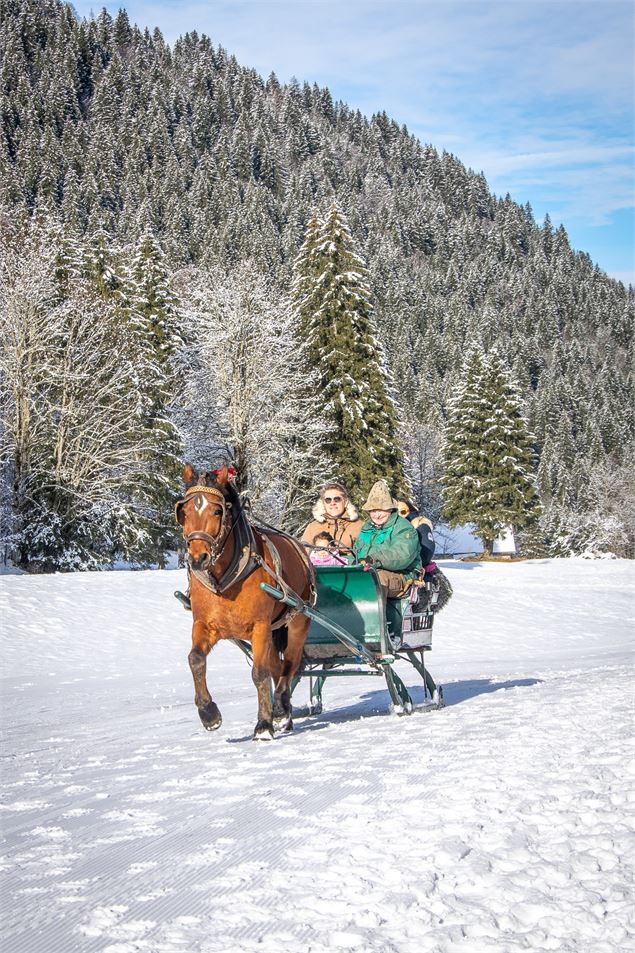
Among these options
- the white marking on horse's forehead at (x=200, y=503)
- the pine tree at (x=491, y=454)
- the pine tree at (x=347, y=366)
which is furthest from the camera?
the pine tree at (x=491, y=454)

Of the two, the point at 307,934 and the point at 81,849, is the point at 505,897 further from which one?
the point at 81,849

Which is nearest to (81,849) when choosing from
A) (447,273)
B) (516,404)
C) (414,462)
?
(516,404)

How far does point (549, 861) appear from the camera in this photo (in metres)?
3.77

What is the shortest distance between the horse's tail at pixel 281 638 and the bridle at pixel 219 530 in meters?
1.48

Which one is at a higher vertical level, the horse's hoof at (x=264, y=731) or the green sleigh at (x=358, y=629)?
the green sleigh at (x=358, y=629)

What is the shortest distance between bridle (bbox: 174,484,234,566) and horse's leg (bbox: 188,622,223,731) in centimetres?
70

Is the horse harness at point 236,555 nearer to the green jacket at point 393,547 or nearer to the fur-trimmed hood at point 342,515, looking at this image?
the green jacket at point 393,547

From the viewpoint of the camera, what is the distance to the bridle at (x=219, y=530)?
20.6 feet

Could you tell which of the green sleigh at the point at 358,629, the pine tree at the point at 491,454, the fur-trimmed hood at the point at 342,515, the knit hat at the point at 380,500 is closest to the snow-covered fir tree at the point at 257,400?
the pine tree at the point at 491,454

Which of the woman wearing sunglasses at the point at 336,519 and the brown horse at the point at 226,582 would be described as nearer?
the brown horse at the point at 226,582

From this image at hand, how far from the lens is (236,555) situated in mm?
6664

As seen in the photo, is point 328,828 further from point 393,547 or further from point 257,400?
Result: point 257,400

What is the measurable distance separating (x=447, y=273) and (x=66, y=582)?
18213 centimetres

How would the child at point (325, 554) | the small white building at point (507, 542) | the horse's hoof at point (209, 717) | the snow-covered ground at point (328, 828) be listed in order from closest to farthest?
1. the snow-covered ground at point (328, 828)
2. the horse's hoof at point (209, 717)
3. the child at point (325, 554)
4. the small white building at point (507, 542)
